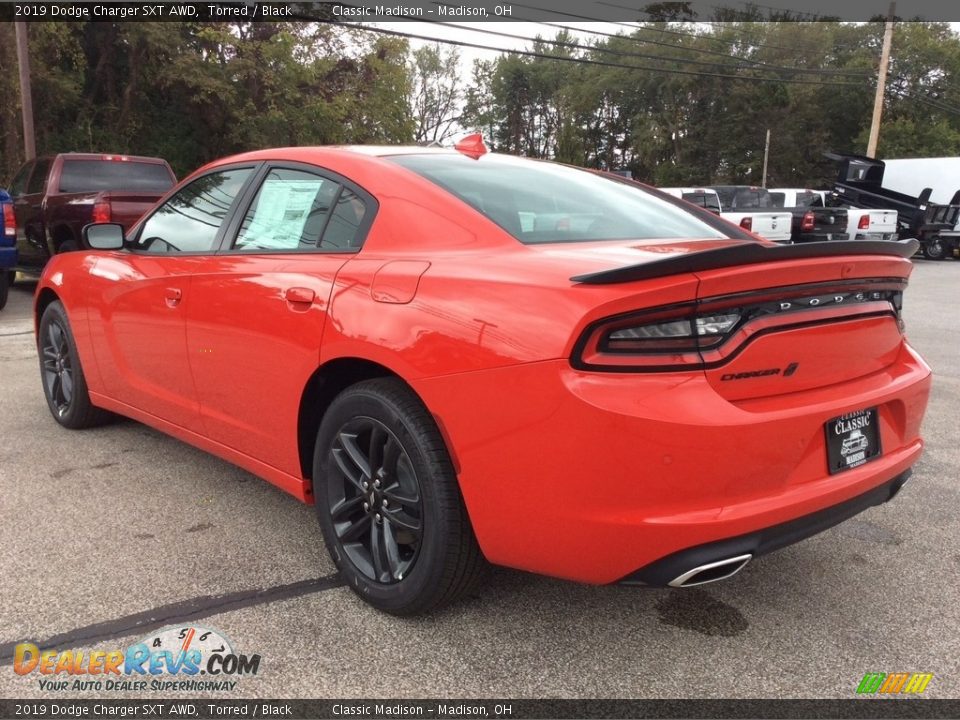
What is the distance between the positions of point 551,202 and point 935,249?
22232mm

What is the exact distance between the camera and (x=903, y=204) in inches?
805

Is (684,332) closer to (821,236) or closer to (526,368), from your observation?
(526,368)

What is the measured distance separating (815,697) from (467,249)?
1592 mm

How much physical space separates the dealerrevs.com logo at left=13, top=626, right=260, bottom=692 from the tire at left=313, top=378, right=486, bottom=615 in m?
0.46

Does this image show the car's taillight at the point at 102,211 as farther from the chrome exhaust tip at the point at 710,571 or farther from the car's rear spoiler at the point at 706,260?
the chrome exhaust tip at the point at 710,571

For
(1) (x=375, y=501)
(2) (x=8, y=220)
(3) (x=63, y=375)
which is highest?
(2) (x=8, y=220)

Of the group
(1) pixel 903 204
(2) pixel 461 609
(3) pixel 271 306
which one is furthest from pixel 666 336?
(1) pixel 903 204

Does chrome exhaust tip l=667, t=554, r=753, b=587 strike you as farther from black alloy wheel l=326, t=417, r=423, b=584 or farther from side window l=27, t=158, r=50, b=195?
side window l=27, t=158, r=50, b=195

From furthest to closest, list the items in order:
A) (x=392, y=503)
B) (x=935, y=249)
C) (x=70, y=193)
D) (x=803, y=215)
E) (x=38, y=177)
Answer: (x=935, y=249) < (x=803, y=215) < (x=38, y=177) < (x=70, y=193) < (x=392, y=503)

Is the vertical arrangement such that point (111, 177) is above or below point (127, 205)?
above

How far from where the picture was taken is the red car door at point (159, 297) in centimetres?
342

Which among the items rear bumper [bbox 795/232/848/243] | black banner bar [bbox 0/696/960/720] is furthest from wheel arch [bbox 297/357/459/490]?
rear bumper [bbox 795/232/848/243]

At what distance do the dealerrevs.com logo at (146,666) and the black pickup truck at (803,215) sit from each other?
16.0 meters

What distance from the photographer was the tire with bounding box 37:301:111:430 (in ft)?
14.6
